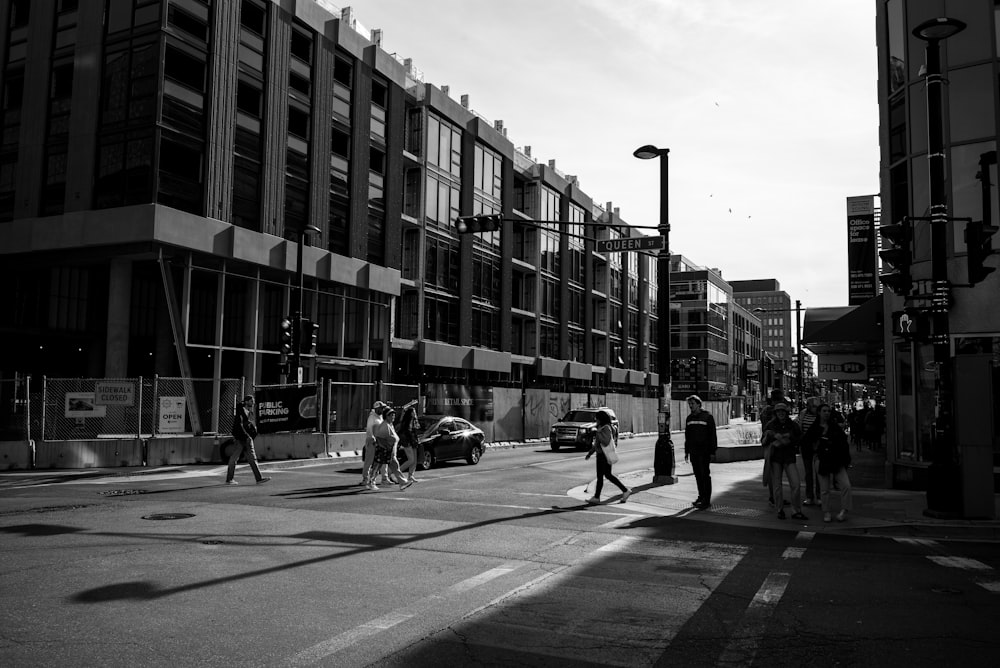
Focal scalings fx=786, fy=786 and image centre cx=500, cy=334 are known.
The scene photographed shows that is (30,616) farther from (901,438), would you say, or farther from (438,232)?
(438,232)

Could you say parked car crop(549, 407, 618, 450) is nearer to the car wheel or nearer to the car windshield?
the car windshield

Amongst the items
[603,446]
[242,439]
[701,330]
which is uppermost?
[701,330]

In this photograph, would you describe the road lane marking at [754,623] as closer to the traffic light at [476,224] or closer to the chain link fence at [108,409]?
the traffic light at [476,224]

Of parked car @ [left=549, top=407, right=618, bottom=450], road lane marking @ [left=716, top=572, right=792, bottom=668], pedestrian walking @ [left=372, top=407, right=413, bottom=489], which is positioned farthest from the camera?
parked car @ [left=549, top=407, right=618, bottom=450]

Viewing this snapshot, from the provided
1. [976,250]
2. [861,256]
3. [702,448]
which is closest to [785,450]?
[702,448]

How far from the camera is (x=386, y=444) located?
15852mm

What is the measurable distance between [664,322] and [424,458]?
7367 mm

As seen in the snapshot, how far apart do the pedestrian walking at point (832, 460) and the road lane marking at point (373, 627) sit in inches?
270

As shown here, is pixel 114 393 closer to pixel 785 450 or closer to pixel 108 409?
pixel 108 409

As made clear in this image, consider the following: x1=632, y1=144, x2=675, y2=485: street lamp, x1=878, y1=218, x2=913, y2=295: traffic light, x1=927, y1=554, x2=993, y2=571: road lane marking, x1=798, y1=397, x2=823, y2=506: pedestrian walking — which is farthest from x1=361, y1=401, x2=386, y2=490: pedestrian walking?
x1=927, y1=554, x2=993, y2=571: road lane marking

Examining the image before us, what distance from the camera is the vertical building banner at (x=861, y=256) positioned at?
1062 inches

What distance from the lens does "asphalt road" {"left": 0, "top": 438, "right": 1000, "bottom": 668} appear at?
534 centimetres

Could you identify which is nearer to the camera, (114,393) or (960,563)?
(960,563)

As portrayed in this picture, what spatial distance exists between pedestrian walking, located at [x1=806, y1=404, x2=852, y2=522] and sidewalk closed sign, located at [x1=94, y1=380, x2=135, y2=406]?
54.8 feet
